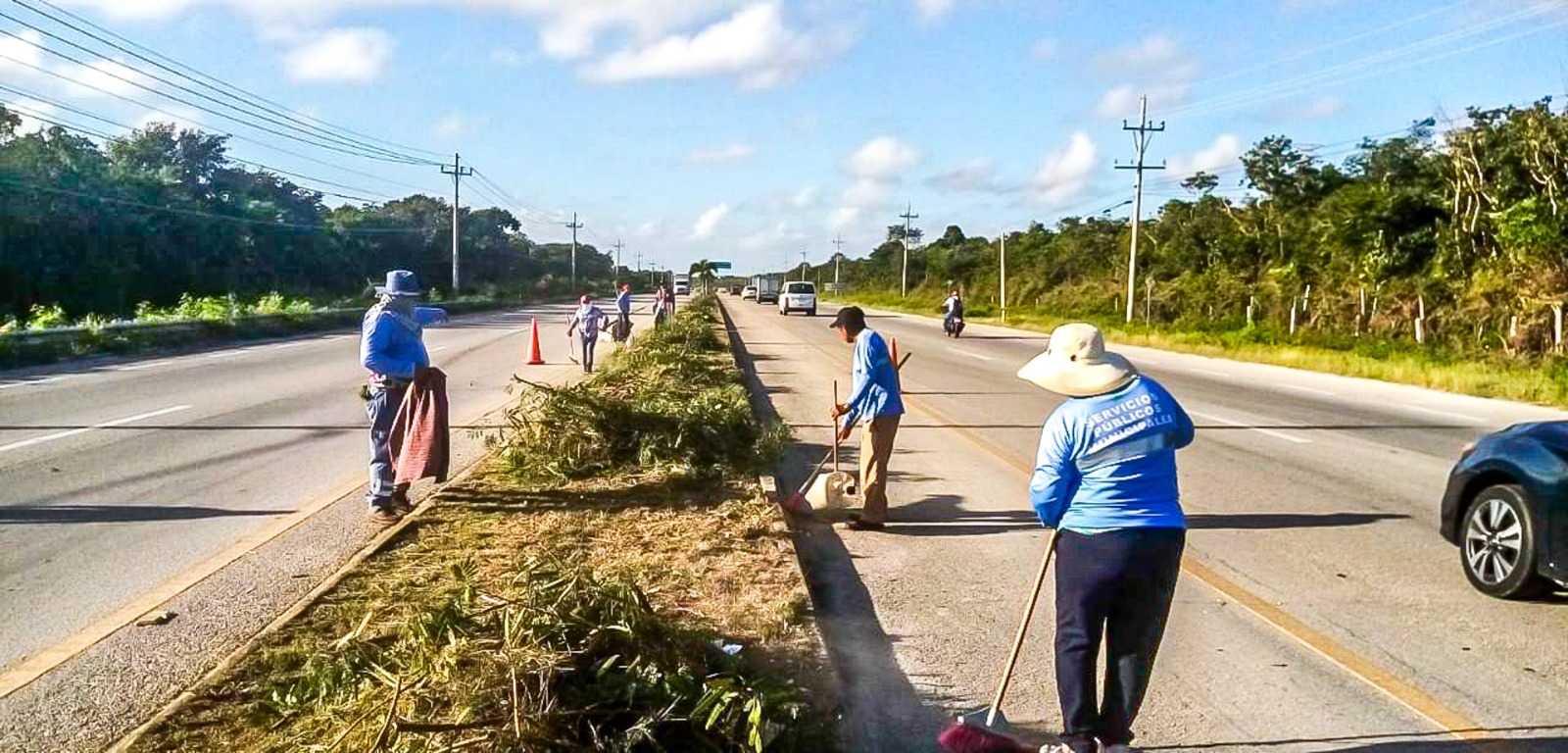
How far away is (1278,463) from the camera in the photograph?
39.4 ft

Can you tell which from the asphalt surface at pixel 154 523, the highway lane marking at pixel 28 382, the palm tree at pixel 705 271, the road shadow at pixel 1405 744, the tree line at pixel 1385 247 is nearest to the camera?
the road shadow at pixel 1405 744

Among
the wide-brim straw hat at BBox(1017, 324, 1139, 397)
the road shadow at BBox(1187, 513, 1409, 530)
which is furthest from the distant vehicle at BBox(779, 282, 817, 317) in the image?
the wide-brim straw hat at BBox(1017, 324, 1139, 397)

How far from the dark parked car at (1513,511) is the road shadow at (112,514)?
7.66 meters

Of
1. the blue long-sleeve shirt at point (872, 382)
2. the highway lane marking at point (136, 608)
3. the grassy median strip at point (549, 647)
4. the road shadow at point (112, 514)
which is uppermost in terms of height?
the blue long-sleeve shirt at point (872, 382)

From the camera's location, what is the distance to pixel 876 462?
8.52m

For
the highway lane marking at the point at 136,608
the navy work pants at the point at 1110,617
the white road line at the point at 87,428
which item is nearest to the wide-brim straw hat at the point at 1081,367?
the navy work pants at the point at 1110,617

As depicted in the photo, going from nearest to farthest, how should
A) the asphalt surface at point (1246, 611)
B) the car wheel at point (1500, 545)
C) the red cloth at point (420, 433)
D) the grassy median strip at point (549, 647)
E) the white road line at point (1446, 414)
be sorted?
1. the grassy median strip at point (549, 647)
2. the asphalt surface at point (1246, 611)
3. the car wheel at point (1500, 545)
4. the red cloth at point (420, 433)
5. the white road line at point (1446, 414)

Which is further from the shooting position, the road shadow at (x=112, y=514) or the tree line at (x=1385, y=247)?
the tree line at (x=1385, y=247)

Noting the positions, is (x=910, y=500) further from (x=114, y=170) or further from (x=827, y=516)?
(x=114, y=170)

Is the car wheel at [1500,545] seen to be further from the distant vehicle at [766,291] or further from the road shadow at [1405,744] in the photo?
the distant vehicle at [766,291]

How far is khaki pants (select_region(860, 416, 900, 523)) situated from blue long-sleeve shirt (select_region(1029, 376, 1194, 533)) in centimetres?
424

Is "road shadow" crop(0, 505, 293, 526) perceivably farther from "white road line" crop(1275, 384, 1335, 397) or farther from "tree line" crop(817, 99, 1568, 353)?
"tree line" crop(817, 99, 1568, 353)

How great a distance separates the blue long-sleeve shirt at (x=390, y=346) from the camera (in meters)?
8.07

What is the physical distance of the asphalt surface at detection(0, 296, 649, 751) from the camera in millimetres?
5160
